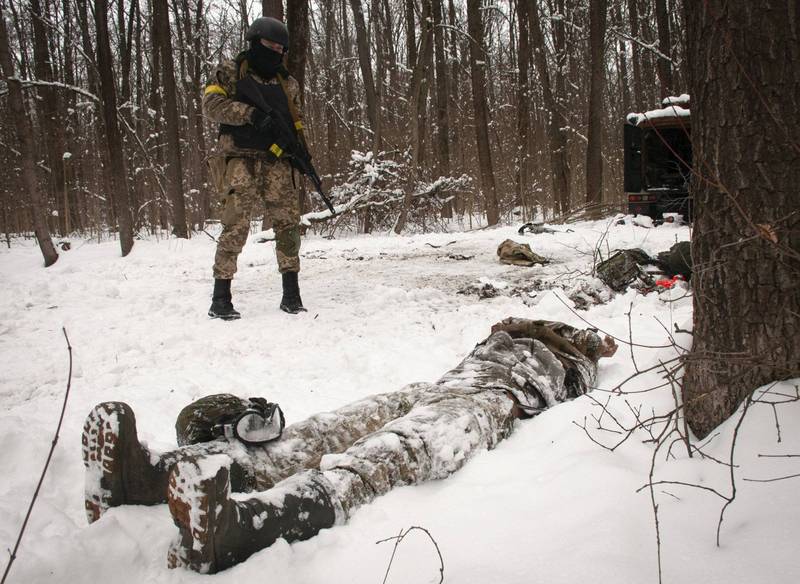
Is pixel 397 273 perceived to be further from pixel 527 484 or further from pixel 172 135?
pixel 172 135

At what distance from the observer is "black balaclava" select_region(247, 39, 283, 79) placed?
3.53 meters

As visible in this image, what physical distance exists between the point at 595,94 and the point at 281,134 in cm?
791

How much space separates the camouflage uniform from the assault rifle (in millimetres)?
79

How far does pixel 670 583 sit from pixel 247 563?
0.93 meters

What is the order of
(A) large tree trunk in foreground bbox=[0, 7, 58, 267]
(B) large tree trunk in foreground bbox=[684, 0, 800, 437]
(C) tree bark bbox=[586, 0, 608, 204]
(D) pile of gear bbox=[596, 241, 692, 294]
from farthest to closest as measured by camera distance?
1. (C) tree bark bbox=[586, 0, 608, 204]
2. (A) large tree trunk in foreground bbox=[0, 7, 58, 267]
3. (D) pile of gear bbox=[596, 241, 692, 294]
4. (B) large tree trunk in foreground bbox=[684, 0, 800, 437]

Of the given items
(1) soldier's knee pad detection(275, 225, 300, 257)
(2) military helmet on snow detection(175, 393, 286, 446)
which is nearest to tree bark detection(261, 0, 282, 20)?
(1) soldier's knee pad detection(275, 225, 300, 257)

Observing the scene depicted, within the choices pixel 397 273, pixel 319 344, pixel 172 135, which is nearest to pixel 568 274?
pixel 397 273

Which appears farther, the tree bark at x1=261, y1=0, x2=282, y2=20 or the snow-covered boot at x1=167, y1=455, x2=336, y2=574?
the tree bark at x1=261, y1=0, x2=282, y2=20

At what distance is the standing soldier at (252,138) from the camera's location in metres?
3.46

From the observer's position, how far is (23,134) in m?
6.50

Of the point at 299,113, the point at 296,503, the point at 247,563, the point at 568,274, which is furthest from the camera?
the point at 568,274

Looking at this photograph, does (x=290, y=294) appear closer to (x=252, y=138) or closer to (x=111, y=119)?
(x=252, y=138)

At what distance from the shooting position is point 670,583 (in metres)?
1.05

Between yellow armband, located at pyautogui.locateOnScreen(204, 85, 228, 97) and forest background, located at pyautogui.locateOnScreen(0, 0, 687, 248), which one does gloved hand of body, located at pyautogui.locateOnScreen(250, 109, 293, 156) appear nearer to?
yellow armband, located at pyautogui.locateOnScreen(204, 85, 228, 97)
